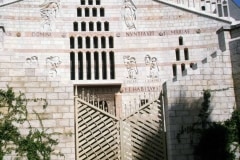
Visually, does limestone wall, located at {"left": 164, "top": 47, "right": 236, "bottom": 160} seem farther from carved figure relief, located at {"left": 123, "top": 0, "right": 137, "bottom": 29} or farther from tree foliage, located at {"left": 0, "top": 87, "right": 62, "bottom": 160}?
carved figure relief, located at {"left": 123, "top": 0, "right": 137, "bottom": 29}

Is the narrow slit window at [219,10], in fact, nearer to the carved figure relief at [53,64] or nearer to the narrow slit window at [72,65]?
the narrow slit window at [72,65]

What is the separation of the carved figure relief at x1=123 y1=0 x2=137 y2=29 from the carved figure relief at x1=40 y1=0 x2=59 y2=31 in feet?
14.1

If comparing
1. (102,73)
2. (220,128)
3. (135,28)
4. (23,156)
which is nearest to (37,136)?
(23,156)

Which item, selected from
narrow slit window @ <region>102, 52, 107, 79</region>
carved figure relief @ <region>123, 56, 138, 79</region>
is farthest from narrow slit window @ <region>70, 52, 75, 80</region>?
carved figure relief @ <region>123, 56, 138, 79</region>

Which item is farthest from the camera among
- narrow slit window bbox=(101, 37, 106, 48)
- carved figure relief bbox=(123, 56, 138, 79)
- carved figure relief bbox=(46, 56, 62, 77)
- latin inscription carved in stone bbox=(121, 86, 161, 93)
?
narrow slit window bbox=(101, 37, 106, 48)

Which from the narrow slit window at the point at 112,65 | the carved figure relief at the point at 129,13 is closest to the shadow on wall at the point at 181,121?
the narrow slit window at the point at 112,65

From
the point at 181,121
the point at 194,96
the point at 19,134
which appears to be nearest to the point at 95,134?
the point at 19,134

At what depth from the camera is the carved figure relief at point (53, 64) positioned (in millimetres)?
26266

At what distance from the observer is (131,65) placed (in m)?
26.8

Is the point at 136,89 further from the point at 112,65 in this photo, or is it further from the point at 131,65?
the point at 112,65

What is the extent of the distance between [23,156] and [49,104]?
1.61m

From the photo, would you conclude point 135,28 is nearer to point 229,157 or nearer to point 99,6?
point 99,6

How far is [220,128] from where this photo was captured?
41.1 ft

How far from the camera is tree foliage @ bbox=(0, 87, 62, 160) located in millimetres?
11750
